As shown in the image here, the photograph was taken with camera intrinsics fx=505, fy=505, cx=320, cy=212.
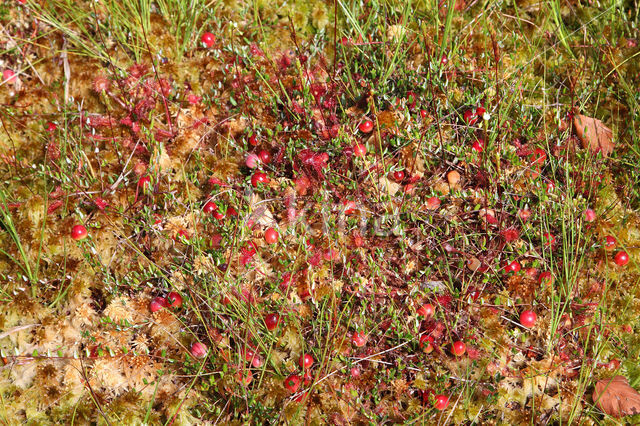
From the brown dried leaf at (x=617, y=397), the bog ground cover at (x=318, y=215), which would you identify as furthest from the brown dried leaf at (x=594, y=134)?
the brown dried leaf at (x=617, y=397)

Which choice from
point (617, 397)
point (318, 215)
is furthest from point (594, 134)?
point (318, 215)

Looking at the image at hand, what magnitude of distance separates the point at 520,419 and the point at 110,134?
12.0ft

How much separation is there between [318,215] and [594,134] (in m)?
2.23

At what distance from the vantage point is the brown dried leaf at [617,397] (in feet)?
10.3

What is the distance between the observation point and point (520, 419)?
3262 mm

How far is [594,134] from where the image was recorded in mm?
3912

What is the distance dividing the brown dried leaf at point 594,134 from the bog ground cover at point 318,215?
0.06ft

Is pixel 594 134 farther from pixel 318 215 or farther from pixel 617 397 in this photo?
pixel 318 215

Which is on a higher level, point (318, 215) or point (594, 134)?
point (594, 134)

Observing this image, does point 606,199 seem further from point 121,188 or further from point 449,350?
point 121,188

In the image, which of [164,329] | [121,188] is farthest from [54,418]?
[121,188]

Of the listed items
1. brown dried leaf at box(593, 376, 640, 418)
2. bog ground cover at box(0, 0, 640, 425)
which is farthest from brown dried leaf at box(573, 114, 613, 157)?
brown dried leaf at box(593, 376, 640, 418)

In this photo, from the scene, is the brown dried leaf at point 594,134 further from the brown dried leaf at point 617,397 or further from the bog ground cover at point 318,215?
the brown dried leaf at point 617,397

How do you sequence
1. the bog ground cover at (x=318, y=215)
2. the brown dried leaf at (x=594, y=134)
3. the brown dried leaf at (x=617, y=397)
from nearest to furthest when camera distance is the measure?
the brown dried leaf at (x=617, y=397) → the bog ground cover at (x=318, y=215) → the brown dried leaf at (x=594, y=134)
